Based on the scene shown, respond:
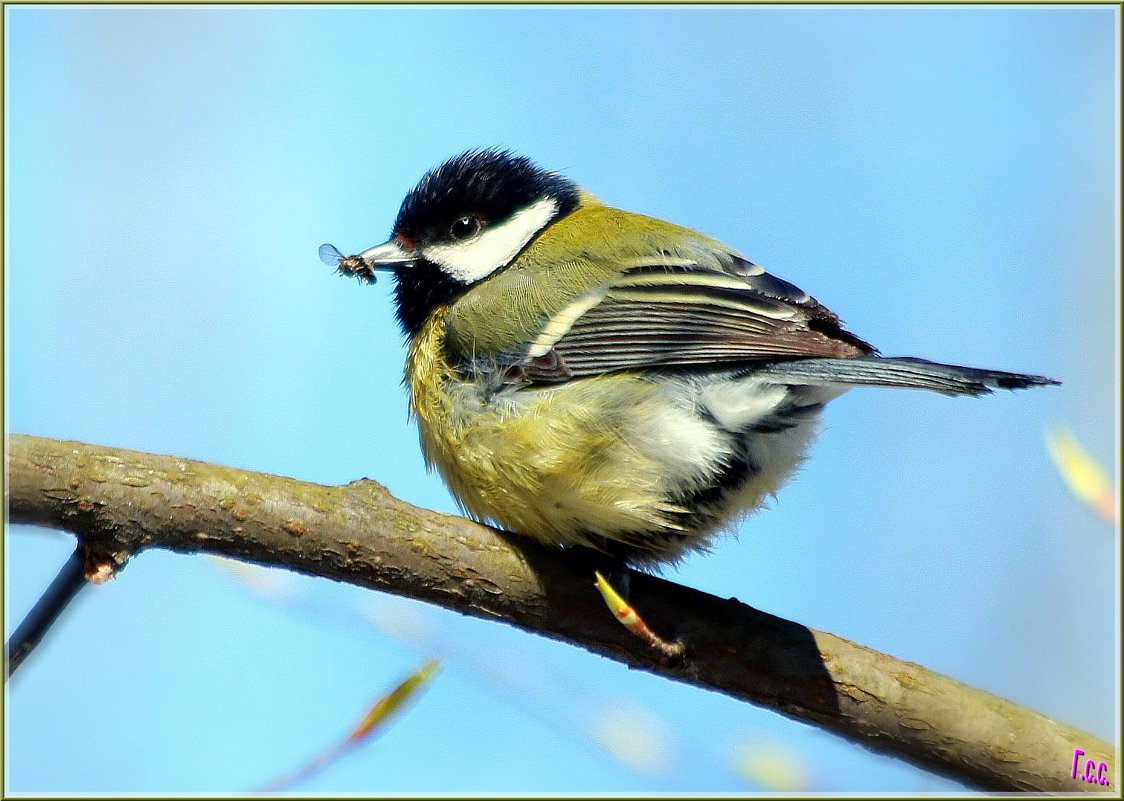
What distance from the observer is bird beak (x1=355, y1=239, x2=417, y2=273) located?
140 inches

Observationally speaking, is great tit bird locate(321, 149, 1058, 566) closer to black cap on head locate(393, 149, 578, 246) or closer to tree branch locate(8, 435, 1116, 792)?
tree branch locate(8, 435, 1116, 792)

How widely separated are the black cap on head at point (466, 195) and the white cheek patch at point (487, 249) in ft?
0.13

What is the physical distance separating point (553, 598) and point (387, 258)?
158 cm

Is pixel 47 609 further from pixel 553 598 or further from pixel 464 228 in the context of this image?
pixel 464 228

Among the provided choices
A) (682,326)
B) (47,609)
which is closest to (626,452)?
(682,326)

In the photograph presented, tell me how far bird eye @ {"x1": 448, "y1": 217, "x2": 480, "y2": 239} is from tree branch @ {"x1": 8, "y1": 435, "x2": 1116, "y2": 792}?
1432 mm

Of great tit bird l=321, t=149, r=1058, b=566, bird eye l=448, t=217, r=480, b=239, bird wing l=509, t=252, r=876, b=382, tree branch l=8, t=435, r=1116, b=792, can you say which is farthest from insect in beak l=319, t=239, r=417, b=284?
tree branch l=8, t=435, r=1116, b=792

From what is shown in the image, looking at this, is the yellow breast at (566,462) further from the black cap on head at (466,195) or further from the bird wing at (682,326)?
the black cap on head at (466,195)

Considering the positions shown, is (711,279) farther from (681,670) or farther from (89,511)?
(89,511)

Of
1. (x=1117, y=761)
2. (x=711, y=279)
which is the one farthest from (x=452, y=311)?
(x=1117, y=761)

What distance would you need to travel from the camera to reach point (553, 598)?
8.08 feet

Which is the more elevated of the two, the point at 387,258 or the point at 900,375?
the point at 387,258

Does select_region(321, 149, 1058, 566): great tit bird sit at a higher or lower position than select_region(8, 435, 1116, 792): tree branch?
higher

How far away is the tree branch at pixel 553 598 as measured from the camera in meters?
2.07
